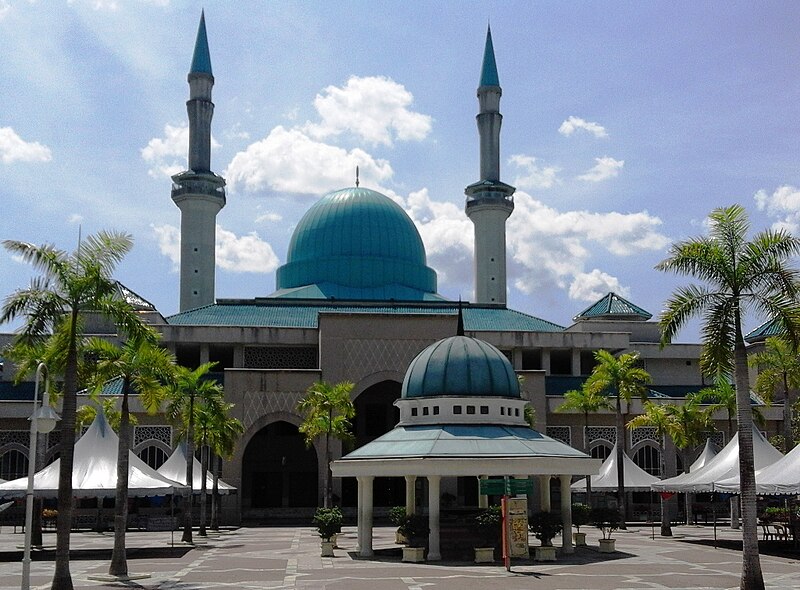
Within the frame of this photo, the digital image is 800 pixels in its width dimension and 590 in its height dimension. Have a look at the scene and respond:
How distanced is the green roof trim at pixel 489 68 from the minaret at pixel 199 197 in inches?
797

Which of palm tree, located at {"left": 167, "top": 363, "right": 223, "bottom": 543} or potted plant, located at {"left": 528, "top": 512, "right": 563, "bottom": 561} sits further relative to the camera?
palm tree, located at {"left": 167, "top": 363, "right": 223, "bottom": 543}

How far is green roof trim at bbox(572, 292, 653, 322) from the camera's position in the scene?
71688 mm

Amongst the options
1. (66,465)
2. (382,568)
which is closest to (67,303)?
(66,465)

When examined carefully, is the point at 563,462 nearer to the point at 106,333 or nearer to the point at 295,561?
the point at 295,561

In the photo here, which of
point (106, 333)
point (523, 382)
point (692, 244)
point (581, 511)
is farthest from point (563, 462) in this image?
point (106, 333)

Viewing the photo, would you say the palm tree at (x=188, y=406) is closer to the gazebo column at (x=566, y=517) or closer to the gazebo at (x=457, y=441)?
the gazebo at (x=457, y=441)

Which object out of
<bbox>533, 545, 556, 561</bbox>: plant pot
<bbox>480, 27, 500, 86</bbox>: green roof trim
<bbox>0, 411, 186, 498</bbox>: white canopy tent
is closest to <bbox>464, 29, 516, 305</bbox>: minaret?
<bbox>480, 27, 500, 86</bbox>: green roof trim

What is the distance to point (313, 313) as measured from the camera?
66.9m

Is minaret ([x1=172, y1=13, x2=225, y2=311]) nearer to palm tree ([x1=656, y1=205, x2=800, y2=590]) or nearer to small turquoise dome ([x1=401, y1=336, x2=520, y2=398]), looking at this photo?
small turquoise dome ([x1=401, y1=336, x2=520, y2=398])

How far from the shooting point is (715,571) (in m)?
28.5

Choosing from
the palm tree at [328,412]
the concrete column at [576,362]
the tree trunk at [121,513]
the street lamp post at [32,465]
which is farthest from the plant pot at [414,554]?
the concrete column at [576,362]

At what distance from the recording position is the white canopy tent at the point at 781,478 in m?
32.5

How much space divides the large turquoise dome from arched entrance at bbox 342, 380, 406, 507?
1170cm

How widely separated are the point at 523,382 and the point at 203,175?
26723mm
